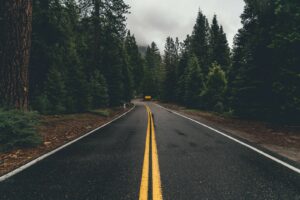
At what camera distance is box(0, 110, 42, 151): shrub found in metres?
5.72

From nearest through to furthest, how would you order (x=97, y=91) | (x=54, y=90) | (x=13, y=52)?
(x=13, y=52)
(x=54, y=90)
(x=97, y=91)

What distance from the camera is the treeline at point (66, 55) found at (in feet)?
42.0

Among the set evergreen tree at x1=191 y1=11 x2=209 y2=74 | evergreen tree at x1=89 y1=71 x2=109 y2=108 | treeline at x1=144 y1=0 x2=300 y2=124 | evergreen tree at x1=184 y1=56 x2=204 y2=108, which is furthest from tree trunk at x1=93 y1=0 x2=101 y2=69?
evergreen tree at x1=191 y1=11 x2=209 y2=74

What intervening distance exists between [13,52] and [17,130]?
2654mm

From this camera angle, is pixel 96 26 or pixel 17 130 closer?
pixel 17 130

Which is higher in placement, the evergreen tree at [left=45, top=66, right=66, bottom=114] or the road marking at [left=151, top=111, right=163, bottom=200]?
the evergreen tree at [left=45, top=66, right=66, bottom=114]

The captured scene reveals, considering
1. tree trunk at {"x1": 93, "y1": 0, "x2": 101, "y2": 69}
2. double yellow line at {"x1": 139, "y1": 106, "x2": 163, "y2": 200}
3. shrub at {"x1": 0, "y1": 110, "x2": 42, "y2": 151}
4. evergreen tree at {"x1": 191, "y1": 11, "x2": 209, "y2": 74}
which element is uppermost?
evergreen tree at {"x1": 191, "y1": 11, "x2": 209, "y2": 74}

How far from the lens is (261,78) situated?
12305 millimetres

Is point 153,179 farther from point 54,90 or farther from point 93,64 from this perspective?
point 93,64

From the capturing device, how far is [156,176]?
12.5 ft

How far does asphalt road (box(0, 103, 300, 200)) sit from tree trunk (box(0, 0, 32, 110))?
9.16 feet

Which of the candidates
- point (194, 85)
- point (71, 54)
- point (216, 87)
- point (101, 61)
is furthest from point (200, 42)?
point (71, 54)

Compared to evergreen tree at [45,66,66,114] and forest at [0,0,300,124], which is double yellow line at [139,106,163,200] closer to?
forest at [0,0,300,124]

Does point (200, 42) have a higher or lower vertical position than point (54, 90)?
higher
